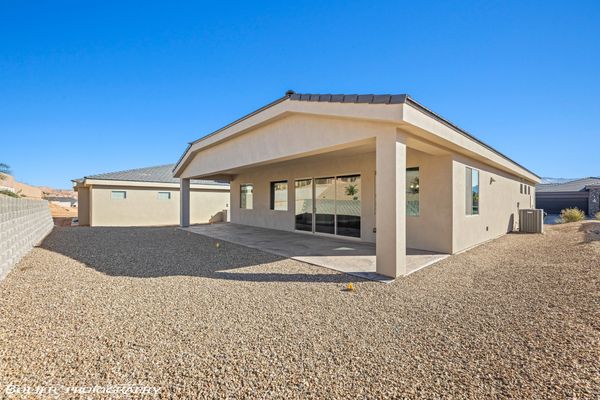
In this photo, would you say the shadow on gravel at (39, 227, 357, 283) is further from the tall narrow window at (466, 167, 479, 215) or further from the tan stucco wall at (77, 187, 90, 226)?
the tan stucco wall at (77, 187, 90, 226)

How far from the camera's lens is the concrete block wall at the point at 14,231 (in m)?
4.99

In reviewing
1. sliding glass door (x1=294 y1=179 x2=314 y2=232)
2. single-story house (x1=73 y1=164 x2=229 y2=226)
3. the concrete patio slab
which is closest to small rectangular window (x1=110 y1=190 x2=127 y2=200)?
single-story house (x1=73 y1=164 x2=229 y2=226)

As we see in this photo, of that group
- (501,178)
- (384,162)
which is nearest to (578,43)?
(501,178)

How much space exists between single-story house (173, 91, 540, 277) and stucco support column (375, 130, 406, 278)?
0.8 inches

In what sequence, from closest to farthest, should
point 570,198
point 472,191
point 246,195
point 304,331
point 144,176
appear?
point 304,331, point 472,191, point 246,195, point 144,176, point 570,198

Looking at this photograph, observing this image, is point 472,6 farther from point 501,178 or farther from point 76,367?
point 76,367

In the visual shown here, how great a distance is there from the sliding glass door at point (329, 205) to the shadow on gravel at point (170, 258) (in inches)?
147

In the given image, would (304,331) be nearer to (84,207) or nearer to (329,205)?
(329,205)

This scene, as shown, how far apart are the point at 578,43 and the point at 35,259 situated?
16.9 meters

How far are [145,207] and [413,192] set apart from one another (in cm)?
1809

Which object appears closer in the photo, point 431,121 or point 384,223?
point 384,223

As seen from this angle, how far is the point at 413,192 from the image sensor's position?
8.52 meters

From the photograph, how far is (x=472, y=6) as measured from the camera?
772 cm

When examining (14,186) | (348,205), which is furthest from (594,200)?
(14,186)
